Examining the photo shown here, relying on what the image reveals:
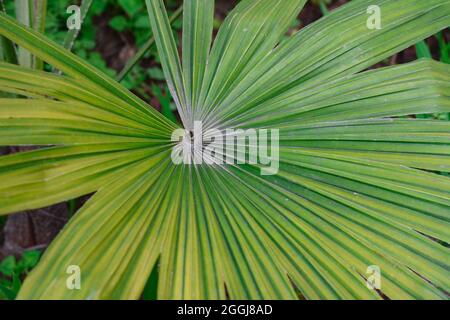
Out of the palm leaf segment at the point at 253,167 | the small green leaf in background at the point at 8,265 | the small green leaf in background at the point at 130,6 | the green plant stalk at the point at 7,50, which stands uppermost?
the small green leaf in background at the point at 130,6

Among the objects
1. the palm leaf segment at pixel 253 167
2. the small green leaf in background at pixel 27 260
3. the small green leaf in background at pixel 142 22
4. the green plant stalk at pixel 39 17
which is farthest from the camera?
the small green leaf in background at pixel 142 22

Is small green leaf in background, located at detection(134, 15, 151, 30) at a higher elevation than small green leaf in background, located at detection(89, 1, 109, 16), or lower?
lower

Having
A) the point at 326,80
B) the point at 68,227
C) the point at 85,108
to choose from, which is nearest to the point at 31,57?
the point at 85,108

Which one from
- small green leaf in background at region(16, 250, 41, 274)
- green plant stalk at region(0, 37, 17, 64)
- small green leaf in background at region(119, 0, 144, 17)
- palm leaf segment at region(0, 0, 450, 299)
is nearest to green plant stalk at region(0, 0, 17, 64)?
green plant stalk at region(0, 37, 17, 64)

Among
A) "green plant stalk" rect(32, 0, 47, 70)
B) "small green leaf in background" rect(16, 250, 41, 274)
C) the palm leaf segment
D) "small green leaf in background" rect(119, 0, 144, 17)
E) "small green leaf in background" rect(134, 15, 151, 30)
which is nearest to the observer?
the palm leaf segment

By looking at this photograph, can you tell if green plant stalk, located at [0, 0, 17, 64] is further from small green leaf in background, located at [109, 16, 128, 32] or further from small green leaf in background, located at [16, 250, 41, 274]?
small green leaf in background, located at [109, 16, 128, 32]

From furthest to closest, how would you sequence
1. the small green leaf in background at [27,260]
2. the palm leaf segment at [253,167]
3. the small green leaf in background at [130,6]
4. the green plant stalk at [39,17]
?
the small green leaf in background at [130,6]
the small green leaf in background at [27,260]
the green plant stalk at [39,17]
the palm leaf segment at [253,167]

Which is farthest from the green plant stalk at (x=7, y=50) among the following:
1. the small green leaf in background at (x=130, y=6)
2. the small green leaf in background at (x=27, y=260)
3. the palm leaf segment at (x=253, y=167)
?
the small green leaf in background at (x=130, y=6)

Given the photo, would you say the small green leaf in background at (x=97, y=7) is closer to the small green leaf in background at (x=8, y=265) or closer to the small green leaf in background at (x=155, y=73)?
the small green leaf in background at (x=155, y=73)

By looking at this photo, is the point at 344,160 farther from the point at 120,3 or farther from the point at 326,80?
the point at 120,3
